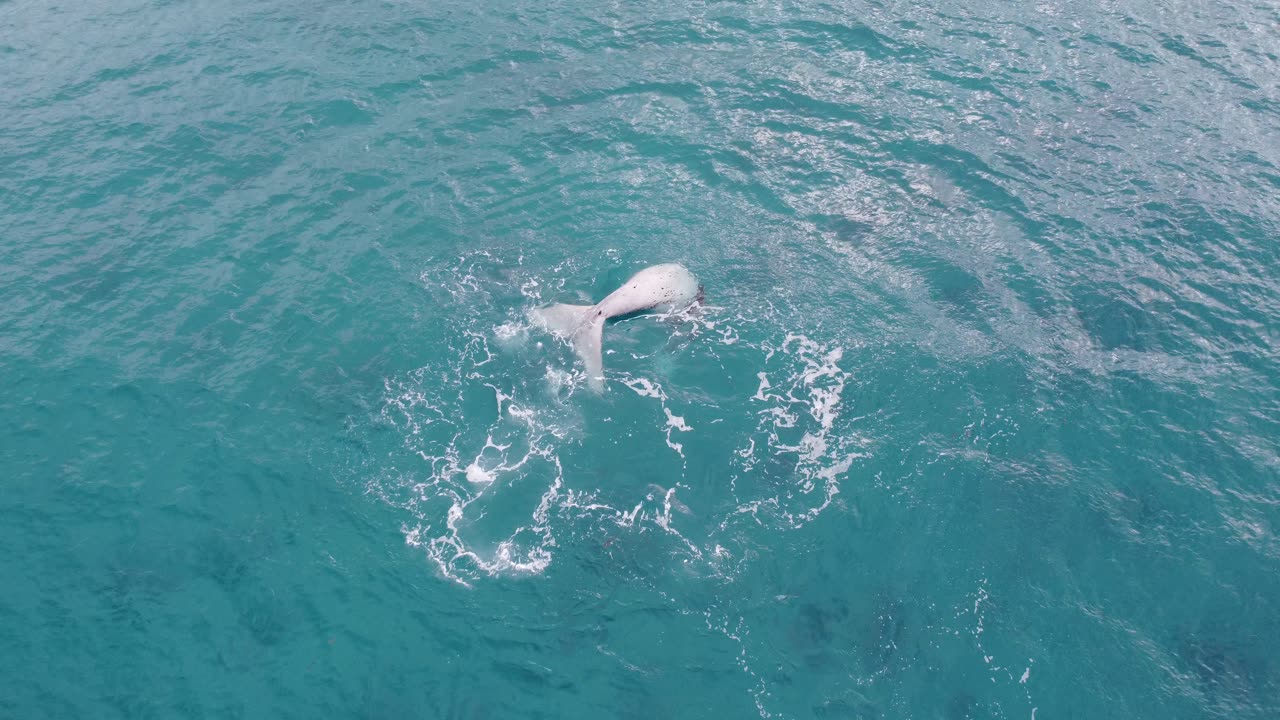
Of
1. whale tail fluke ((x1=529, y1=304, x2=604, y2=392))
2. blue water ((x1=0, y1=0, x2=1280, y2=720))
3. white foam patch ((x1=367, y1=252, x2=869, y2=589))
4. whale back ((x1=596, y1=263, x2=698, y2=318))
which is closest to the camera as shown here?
blue water ((x1=0, y1=0, x2=1280, y2=720))

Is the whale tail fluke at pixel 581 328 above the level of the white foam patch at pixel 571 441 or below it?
above

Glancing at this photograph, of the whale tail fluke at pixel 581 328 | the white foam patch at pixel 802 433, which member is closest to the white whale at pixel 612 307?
the whale tail fluke at pixel 581 328

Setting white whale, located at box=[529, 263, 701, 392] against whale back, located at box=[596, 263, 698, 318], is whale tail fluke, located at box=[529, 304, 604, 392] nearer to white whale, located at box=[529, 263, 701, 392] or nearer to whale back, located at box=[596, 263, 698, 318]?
white whale, located at box=[529, 263, 701, 392]

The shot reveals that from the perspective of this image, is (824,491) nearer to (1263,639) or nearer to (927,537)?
(927,537)

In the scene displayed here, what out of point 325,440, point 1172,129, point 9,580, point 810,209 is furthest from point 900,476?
point 9,580

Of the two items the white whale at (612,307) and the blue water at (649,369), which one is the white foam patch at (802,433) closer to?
Answer: the blue water at (649,369)

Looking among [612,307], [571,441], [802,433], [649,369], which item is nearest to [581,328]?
[612,307]

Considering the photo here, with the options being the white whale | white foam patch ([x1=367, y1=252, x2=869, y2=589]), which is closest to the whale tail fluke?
the white whale

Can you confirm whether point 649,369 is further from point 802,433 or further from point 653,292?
point 802,433
